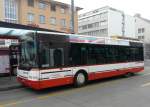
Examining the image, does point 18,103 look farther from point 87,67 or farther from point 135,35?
point 135,35

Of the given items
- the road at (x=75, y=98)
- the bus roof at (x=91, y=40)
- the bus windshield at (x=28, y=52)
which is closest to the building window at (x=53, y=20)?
the bus roof at (x=91, y=40)

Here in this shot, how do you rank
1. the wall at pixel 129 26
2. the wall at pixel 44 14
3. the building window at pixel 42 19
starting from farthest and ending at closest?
the wall at pixel 129 26 < the building window at pixel 42 19 < the wall at pixel 44 14

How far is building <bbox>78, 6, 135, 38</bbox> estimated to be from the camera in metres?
81.0

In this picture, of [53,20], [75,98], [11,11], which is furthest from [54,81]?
[53,20]

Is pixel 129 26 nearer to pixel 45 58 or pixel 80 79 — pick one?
pixel 80 79

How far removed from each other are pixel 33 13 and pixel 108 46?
34.3 meters

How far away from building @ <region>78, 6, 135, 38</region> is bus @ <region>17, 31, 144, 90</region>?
68411mm

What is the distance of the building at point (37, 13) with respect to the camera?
4131 centimetres

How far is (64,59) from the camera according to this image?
9922 mm

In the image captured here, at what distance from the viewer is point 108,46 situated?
12.7m

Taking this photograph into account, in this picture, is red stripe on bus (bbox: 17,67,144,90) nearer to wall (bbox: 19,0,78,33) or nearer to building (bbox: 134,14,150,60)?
wall (bbox: 19,0,78,33)

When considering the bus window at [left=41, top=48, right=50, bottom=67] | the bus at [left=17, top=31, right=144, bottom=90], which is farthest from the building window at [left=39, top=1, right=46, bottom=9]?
the bus window at [left=41, top=48, right=50, bottom=67]

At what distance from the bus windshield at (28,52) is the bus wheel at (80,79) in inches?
104

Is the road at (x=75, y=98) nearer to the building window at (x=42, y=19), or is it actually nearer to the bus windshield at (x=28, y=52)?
the bus windshield at (x=28, y=52)
